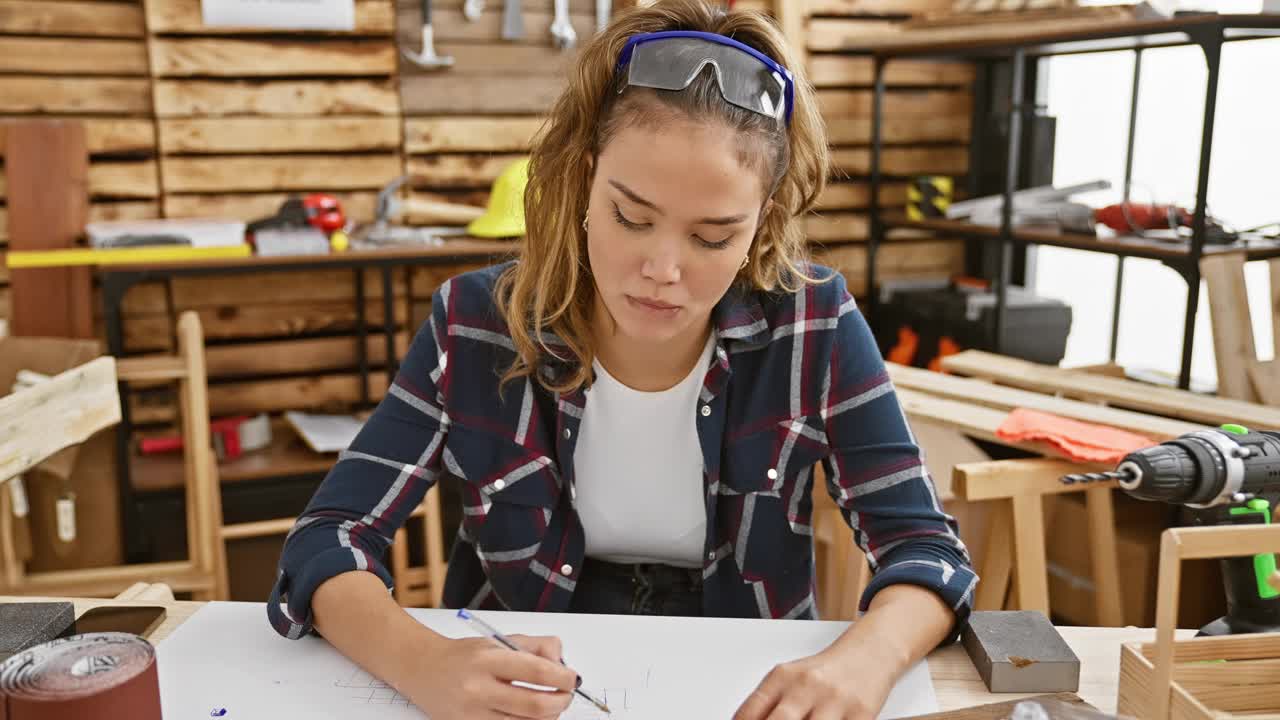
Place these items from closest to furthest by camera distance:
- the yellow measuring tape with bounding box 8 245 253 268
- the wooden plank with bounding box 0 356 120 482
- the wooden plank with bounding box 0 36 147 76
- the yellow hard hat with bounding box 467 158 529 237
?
the wooden plank with bounding box 0 356 120 482
the yellow measuring tape with bounding box 8 245 253 268
the wooden plank with bounding box 0 36 147 76
the yellow hard hat with bounding box 467 158 529 237

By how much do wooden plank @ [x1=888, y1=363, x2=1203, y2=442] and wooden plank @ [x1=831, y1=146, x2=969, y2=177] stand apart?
4.26 ft

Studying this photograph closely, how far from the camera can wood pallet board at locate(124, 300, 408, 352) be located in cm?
314

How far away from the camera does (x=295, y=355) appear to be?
10.9 feet

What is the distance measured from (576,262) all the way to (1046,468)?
98 cm

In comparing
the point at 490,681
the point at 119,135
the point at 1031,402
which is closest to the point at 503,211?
the point at 119,135

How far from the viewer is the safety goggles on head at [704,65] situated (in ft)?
3.98

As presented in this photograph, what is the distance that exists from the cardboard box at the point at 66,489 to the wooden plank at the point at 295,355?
54cm

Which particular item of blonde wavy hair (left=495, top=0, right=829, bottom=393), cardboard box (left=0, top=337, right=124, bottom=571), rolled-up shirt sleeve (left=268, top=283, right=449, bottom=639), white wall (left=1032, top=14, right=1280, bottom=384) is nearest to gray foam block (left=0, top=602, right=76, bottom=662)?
rolled-up shirt sleeve (left=268, top=283, right=449, bottom=639)

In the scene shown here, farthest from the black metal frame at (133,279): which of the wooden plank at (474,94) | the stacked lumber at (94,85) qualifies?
the wooden plank at (474,94)

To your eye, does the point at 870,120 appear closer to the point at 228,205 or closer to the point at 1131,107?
the point at 1131,107

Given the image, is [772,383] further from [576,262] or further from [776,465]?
[576,262]

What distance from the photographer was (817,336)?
1442mm

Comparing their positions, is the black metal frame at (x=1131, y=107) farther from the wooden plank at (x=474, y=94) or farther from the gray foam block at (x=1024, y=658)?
the gray foam block at (x=1024, y=658)

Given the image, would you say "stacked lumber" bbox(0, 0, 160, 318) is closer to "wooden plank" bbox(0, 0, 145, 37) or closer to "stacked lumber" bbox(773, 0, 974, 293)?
"wooden plank" bbox(0, 0, 145, 37)
